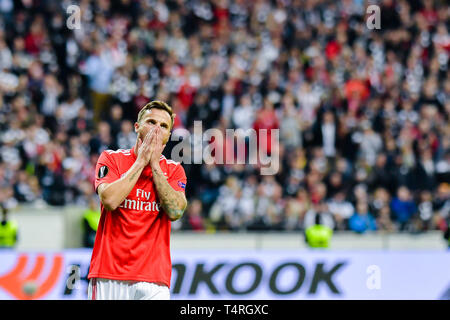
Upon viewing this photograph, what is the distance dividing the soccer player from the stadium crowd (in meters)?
7.59

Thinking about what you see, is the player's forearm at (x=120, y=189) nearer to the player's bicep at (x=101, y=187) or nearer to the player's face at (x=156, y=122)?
the player's bicep at (x=101, y=187)

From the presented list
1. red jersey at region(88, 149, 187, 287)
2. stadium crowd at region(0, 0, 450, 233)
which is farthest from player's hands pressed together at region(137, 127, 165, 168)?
stadium crowd at region(0, 0, 450, 233)

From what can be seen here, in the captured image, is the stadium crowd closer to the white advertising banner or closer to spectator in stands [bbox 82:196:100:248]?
spectator in stands [bbox 82:196:100:248]

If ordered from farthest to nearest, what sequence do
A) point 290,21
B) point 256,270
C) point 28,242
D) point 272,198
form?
1. point 290,21
2. point 272,198
3. point 28,242
4. point 256,270

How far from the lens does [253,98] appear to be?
14.7 m

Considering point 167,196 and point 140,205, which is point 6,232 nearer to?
point 140,205

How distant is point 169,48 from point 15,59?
9.82 ft

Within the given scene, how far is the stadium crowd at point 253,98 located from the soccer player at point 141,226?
7593 millimetres

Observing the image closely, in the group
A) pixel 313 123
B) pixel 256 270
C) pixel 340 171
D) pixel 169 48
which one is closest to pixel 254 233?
pixel 256 270

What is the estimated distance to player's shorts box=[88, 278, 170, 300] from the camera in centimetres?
419

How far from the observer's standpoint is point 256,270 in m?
9.81

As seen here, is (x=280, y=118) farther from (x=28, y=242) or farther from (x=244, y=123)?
(x=28, y=242)

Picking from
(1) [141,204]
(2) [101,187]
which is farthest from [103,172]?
(1) [141,204]

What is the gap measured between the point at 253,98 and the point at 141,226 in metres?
10.6
